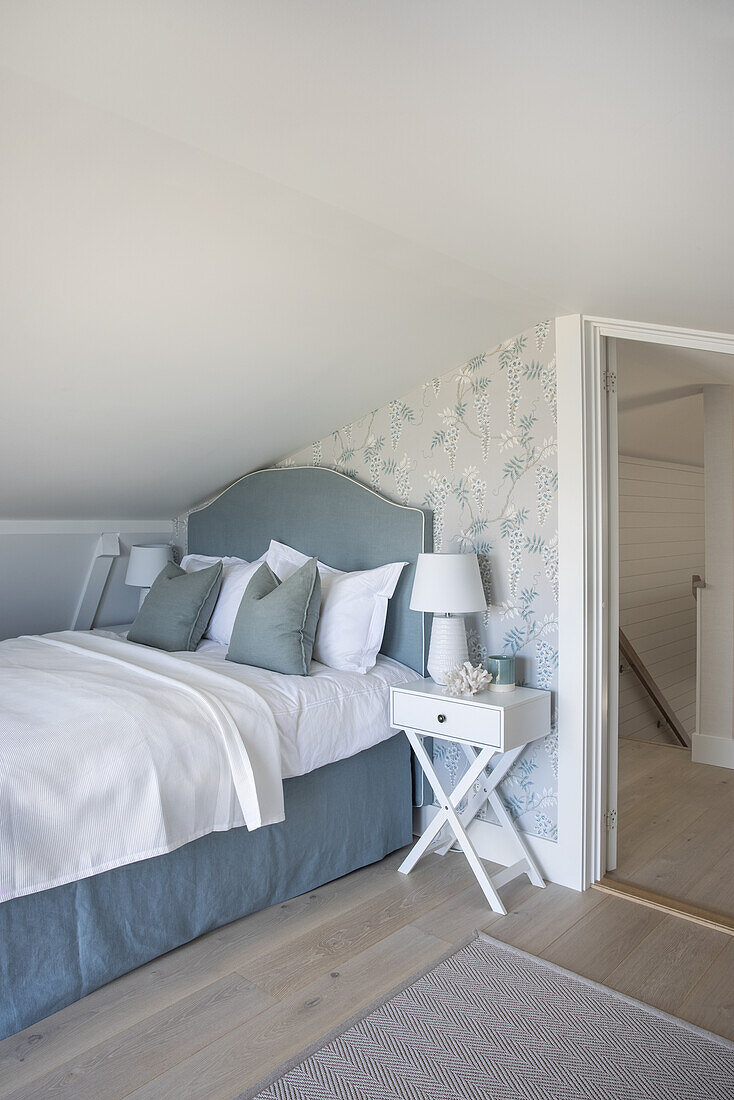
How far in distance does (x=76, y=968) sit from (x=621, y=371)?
9.69 ft

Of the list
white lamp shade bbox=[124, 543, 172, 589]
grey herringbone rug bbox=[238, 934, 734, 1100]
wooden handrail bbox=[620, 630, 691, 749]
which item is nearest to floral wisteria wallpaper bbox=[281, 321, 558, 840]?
grey herringbone rug bbox=[238, 934, 734, 1100]

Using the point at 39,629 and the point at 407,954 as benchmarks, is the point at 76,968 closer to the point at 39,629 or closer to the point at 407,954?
the point at 407,954

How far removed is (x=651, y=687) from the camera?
4973 millimetres

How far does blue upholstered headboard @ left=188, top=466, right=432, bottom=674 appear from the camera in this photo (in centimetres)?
310

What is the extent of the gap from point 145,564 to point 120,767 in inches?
85.8

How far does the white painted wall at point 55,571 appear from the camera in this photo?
3.77 m

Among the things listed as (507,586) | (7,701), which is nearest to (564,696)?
(507,586)

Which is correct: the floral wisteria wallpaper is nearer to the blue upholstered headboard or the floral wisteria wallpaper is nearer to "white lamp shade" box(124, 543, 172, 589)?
the blue upholstered headboard

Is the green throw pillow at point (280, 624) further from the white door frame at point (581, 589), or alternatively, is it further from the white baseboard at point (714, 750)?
the white baseboard at point (714, 750)

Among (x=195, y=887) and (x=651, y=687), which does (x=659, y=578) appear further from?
(x=195, y=887)

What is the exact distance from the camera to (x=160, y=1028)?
74.7 inches

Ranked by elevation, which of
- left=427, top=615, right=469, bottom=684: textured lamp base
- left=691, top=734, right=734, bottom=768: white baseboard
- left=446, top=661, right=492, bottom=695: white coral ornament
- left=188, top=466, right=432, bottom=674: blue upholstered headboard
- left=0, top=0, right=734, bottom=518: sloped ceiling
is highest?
left=0, top=0, right=734, bottom=518: sloped ceiling

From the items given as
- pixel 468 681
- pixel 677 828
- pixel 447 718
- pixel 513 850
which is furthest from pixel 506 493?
pixel 677 828

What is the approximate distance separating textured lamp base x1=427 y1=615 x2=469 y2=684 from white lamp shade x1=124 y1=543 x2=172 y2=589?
1.85 metres
